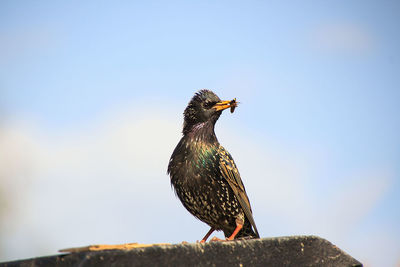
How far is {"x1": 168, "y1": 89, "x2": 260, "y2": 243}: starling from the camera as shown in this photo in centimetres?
591

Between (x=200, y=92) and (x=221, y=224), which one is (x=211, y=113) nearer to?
(x=200, y=92)

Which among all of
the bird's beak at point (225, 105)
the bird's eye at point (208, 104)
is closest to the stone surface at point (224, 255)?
the bird's beak at point (225, 105)

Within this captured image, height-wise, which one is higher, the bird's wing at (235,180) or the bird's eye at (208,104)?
the bird's eye at (208,104)

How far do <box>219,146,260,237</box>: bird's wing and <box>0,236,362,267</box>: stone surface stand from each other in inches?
93.1

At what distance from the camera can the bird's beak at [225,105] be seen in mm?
6281

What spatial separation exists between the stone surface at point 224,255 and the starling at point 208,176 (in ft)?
7.01

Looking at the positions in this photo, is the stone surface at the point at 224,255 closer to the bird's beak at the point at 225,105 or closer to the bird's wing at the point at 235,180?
the bird's wing at the point at 235,180

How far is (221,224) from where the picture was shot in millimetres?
6094

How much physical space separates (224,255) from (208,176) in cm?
258

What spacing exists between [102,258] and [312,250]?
157cm

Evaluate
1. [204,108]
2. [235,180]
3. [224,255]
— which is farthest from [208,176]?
[224,255]

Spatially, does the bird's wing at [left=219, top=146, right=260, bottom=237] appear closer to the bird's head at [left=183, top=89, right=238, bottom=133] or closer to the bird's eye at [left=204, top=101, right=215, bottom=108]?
the bird's head at [left=183, top=89, right=238, bottom=133]

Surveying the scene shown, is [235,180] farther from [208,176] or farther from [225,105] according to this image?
[225,105]

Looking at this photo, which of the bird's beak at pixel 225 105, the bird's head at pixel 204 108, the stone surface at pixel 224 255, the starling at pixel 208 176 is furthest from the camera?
the bird's head at pixel 204 108
